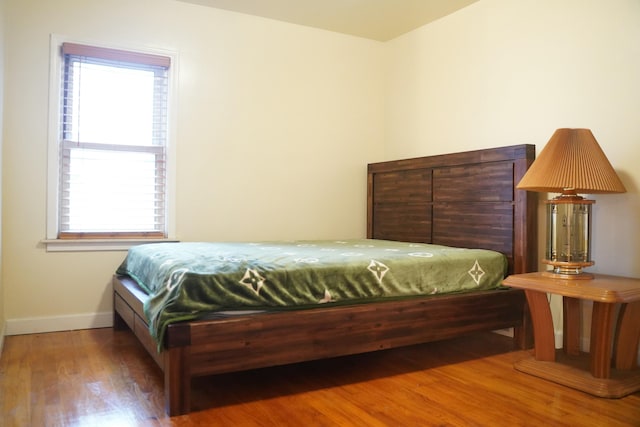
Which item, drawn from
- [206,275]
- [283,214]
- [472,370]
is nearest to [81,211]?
[283,214]

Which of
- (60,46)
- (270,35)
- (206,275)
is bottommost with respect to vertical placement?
(206,275)

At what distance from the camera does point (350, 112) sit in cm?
450

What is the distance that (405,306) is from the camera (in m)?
2.63

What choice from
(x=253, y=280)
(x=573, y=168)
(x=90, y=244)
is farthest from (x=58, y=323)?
(x=573, y=168)

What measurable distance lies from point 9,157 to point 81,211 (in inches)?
21.8

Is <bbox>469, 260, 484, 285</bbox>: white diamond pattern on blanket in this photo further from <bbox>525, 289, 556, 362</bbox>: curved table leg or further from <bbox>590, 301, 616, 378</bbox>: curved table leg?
Result: <bbox>590, 301, 616, 378</bbox>: curved table leg

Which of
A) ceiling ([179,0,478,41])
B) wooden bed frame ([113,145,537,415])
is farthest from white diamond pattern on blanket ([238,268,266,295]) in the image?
ceiling ([179,0,478,41])

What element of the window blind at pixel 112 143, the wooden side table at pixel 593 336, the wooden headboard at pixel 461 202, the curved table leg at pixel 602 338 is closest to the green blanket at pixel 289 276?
the wooden headboard at pixel 461 202

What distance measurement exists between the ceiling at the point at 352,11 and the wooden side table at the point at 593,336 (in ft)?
7.30

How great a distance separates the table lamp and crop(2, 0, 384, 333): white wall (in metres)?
2.00

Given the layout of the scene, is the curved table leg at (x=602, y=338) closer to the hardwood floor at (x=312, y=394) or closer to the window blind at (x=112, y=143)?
the hardwood floor at (x=312, y=394)

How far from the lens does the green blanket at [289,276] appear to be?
2.12 metres

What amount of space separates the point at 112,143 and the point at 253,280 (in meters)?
1.97

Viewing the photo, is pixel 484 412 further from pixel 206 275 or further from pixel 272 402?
pixel 206 275
